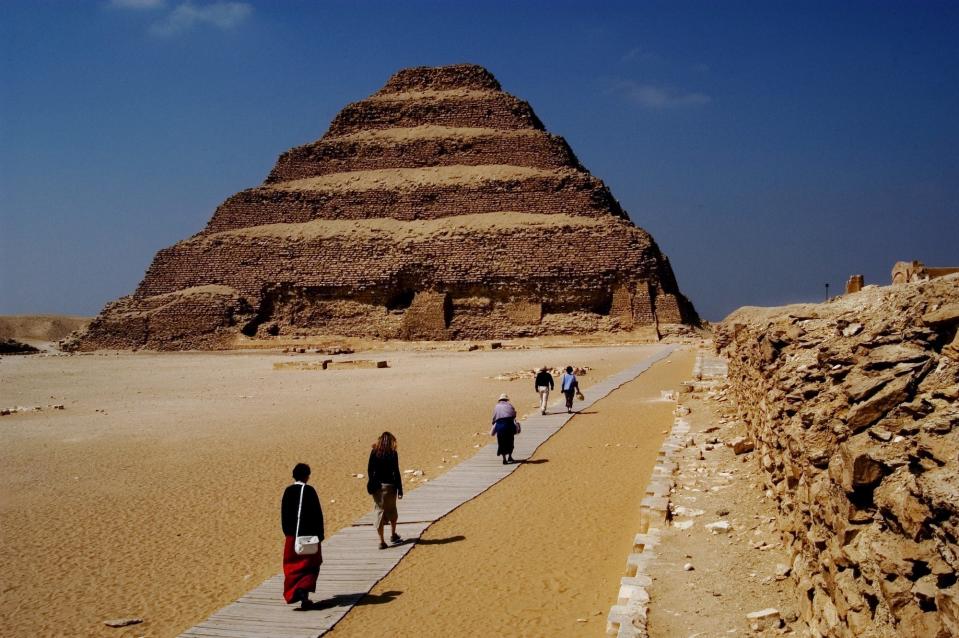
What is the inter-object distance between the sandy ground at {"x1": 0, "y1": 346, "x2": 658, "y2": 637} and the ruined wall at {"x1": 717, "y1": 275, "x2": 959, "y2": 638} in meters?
1.88

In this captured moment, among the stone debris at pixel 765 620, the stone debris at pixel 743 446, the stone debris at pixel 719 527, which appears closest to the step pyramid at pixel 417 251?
the stone debris at pixel 743 446

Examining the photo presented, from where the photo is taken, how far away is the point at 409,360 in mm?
33875

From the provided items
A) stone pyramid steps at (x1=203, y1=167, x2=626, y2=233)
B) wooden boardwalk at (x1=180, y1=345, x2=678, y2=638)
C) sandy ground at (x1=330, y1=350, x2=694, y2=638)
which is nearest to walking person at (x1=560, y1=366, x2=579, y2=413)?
sandy ground at (x1=330, y1=350, x2=694, y2=638)

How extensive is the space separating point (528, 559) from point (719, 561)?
5.48 ft

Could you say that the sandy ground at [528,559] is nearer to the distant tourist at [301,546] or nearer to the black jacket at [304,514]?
the distant tourist at [301,546]

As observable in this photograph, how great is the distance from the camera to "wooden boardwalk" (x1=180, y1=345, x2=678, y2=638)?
526cm

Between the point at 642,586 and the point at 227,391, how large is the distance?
19.4m

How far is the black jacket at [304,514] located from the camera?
563 cm

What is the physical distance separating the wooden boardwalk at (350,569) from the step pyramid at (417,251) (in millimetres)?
36867

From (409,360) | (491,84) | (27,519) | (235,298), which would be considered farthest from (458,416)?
(491,84)

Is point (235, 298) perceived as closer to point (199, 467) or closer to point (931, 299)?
point (199, 467)

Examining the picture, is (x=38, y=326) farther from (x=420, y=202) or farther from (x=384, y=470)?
(x=384, y=470)

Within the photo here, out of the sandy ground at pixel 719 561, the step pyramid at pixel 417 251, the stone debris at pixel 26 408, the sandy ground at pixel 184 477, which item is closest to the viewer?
the sandy ground at pixel 719 561

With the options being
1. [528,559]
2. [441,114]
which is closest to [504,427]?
[528,559]
